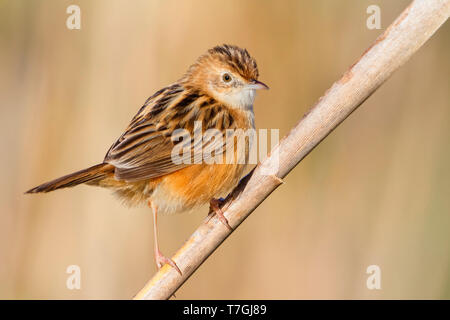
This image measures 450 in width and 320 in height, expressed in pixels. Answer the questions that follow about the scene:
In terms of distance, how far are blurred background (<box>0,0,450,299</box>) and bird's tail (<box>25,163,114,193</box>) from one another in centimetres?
144

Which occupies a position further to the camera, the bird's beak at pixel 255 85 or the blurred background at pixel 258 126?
the blurred background at pixel 258 126

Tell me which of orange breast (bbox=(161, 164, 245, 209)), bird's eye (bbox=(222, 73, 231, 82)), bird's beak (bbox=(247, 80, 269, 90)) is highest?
bird's eye (bbox=(222, 73, 231, 82))

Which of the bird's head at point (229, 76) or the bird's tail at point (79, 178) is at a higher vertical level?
the bird's head at point (229, 76)

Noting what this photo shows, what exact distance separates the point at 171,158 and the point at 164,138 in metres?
0.20

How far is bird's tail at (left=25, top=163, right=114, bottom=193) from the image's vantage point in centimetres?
356

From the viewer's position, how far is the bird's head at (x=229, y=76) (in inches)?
176

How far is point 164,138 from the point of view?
4059 mm

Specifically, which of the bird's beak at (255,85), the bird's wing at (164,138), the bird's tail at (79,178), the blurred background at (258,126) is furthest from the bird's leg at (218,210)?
the blurred background at (258,126)

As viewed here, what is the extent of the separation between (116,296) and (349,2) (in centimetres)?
381

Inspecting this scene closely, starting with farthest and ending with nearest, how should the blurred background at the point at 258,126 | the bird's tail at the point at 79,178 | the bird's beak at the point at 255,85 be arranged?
the blurred background at the point at 258,126 → the bird's beak at the point at 255,85 → the bird's tail at the point at 79,178

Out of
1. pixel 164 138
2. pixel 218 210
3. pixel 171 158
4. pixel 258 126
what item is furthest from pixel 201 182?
pixel 258 126

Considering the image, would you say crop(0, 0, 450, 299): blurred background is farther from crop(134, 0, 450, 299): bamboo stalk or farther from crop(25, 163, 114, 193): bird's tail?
crop(134, 0, 450, 299): bamboo stalk

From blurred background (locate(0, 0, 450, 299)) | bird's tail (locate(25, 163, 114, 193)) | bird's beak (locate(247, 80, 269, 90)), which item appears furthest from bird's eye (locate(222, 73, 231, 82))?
bird's tail (locate(25, 163, 114, 193))

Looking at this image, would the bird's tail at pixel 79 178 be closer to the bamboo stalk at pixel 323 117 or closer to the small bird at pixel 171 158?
the small bird at pixel 171 158
